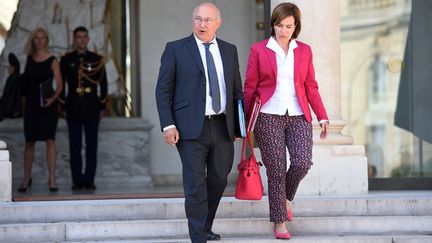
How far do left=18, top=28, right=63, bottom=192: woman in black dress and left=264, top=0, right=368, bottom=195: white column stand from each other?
2935mm

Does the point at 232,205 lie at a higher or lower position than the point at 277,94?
lower

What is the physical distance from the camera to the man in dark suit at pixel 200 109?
881 centimetres

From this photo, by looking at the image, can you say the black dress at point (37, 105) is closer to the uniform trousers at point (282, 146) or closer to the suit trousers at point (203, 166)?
the uniform trousers at point (282, 146)

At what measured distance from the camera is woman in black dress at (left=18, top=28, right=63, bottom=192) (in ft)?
43.4

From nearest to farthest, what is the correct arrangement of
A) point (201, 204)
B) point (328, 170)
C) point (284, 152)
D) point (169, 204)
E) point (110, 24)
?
point (201, 204), point (284, 152), point (169, 204), point (328, 170), point (110, 24)

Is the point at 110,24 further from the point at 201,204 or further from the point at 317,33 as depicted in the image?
the point at 201,204

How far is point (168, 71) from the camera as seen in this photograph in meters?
8.88

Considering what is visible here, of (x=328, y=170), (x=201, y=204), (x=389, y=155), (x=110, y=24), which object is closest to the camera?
(x=201, y=204)

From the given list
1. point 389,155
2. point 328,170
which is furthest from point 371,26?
point 328,170

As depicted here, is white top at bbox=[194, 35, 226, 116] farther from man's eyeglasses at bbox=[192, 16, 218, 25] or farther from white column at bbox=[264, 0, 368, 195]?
white column at bbox=[264, 0, 368, 195]

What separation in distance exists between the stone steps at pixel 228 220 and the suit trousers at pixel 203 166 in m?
0.87

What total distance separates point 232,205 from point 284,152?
3.67ft

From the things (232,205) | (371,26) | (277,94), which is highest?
(371,26)

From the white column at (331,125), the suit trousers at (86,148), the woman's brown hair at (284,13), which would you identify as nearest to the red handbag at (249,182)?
the woman's brown hair at (284,13)
